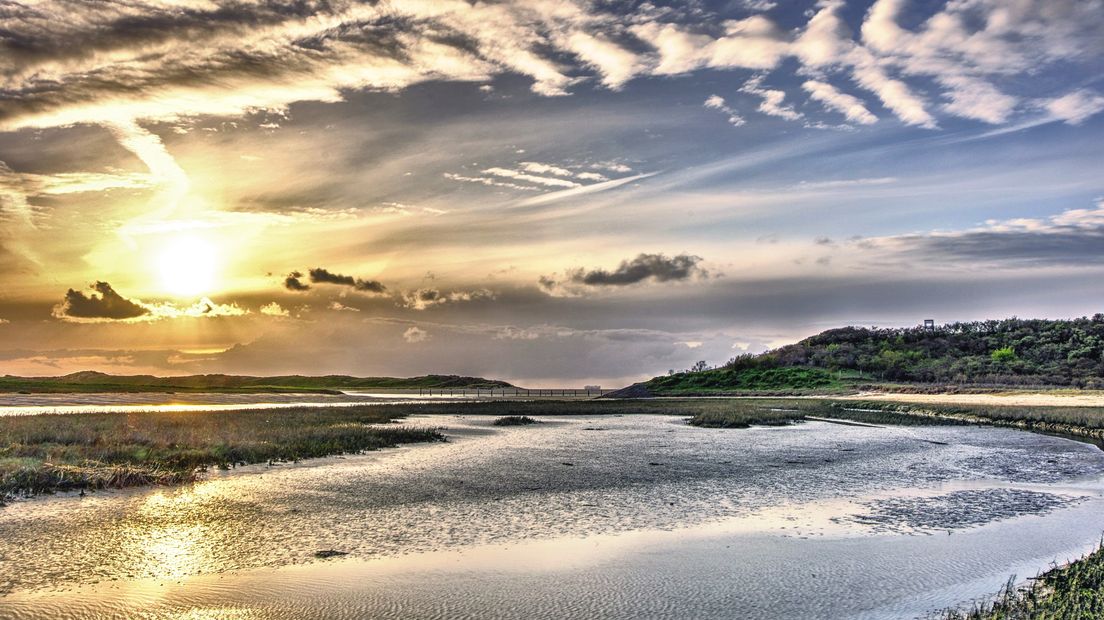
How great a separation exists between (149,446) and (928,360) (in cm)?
9478

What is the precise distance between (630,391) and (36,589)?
11630 centimetres

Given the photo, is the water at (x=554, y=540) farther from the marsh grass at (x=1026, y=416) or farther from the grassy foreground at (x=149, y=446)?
the marsh grass at (x=1026, y=416)

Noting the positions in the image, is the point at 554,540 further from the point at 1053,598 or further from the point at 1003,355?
the point at 1003,355

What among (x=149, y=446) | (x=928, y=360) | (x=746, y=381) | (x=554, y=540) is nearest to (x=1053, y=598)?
(x=554, y=540)

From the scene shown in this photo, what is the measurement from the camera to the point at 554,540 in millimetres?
13656

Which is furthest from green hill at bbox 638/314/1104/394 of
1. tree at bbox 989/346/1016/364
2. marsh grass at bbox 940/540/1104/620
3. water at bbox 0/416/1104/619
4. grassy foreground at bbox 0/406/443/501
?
marsh grass at bbox 940/540/1104/620

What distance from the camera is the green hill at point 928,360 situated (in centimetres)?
7906

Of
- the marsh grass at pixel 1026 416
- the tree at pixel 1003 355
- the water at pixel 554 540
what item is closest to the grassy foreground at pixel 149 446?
the water at pixel 554 540

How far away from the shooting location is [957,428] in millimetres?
41469

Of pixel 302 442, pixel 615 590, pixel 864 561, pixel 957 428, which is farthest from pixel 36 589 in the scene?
pixel 957 428

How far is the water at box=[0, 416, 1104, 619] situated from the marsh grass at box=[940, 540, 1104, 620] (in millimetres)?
511

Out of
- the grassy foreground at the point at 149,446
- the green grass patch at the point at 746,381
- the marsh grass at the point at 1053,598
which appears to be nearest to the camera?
the marsh grass at the point at 1053,598

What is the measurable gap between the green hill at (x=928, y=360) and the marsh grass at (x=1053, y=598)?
7094 centimetres

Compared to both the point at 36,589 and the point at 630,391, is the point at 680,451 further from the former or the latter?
the point at 630,391
